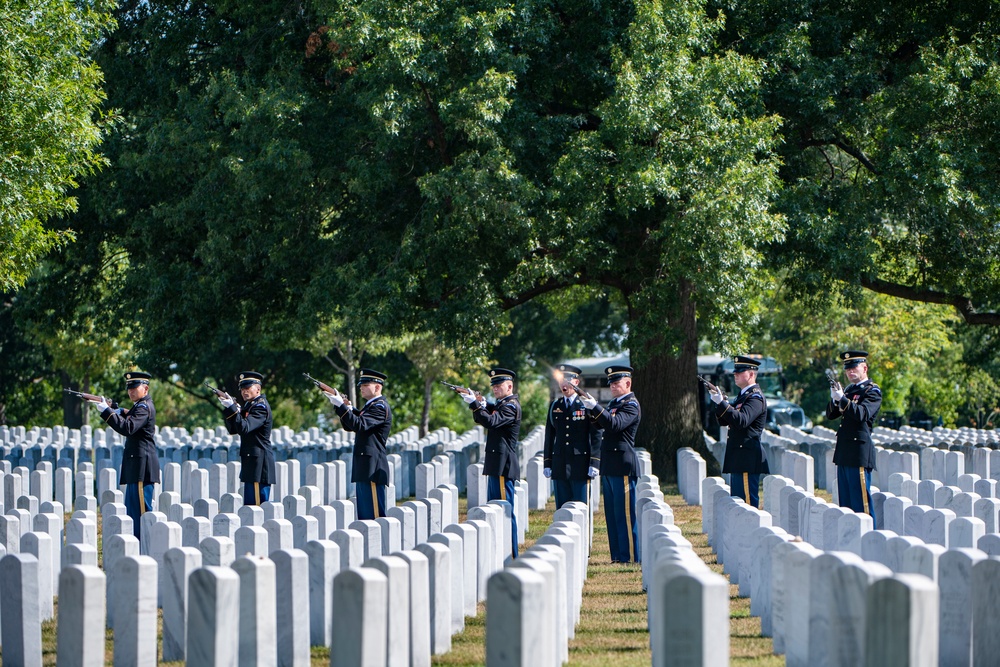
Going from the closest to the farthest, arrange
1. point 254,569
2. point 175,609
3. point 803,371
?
point 254,569
point 175,609
point 803,371

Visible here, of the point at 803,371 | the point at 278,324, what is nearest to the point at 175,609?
the point at 278,324

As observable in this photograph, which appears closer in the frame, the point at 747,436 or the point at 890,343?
the point at 747,436

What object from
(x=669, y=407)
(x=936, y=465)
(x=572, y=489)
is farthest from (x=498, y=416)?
(x=669, y=407)

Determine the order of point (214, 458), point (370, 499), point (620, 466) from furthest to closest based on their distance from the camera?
1. point (214, 458)
2. point (370, 499)
3. point (620, 466)

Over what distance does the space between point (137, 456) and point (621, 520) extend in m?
4.49

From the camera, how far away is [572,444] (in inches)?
446

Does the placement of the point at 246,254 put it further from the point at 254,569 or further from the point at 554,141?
the point at 254,569

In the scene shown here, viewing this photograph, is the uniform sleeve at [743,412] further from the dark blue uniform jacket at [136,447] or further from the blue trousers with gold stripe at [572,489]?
the dark blue uniform jacket at [136,447]

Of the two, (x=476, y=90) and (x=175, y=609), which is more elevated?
(x=476, y=90)

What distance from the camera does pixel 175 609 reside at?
6531mm

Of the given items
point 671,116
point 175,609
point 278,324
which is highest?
point 671,116

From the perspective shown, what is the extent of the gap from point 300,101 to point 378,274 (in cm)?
265

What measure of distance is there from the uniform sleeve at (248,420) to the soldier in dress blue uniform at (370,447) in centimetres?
80

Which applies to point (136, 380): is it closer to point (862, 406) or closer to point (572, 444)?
point (572, 444)
